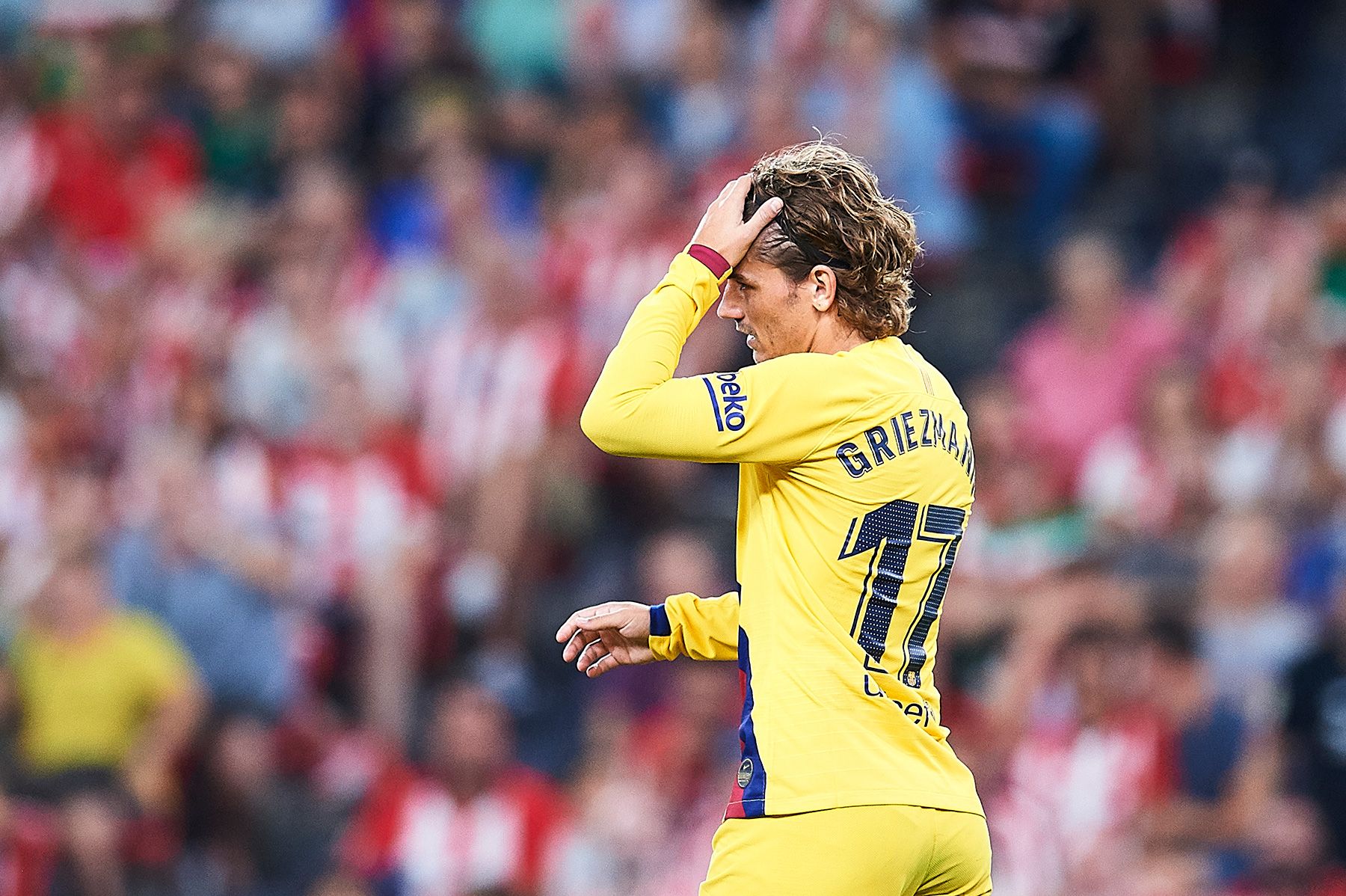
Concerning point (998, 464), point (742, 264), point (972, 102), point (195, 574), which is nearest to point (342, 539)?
point (195, 574)

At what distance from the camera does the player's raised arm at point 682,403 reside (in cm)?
351

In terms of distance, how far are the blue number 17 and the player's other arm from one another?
→ 0.38m

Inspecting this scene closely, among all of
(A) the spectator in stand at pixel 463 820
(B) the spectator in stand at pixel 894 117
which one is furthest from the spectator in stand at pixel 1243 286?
(A) the spectator in stand at pixel 463 820

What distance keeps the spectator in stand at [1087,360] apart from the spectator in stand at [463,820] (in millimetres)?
2833

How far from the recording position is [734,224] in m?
3.68

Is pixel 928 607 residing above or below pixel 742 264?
below

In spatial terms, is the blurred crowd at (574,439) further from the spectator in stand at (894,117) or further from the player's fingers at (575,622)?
the player's fingers at (575,622)

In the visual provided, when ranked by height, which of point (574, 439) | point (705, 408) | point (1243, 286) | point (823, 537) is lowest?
point (823, 537)

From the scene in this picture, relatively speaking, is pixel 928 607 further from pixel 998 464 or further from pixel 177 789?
pixel 177 789

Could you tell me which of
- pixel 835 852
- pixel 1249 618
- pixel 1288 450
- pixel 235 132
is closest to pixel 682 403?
pixel 835 852

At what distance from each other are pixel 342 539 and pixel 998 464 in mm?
3426

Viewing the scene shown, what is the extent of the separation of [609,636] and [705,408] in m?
0.70

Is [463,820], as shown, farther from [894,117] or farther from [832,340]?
[832,340]

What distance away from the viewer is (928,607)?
12.1ft
